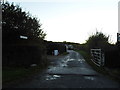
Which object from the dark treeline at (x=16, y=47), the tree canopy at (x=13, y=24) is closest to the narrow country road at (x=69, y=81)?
the dark treeline at (x=16, y=47)

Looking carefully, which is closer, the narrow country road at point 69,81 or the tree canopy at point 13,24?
the narrow country road at point 69,81

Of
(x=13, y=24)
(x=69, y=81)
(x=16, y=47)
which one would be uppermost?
(x=13, y=24)

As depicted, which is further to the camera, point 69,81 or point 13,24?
point 13,24

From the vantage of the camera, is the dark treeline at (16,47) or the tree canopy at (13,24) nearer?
the dark treeline at (16,47)

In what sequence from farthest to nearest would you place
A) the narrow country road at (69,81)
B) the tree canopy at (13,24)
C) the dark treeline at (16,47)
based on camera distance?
the tree canopy at (13,24), the dark treeline at (16,47), the narrow country road at (69,81)

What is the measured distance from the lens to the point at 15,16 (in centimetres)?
1762

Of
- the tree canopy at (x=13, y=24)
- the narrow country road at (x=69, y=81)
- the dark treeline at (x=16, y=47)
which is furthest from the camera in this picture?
the tree canopy at (x=13, y=24)

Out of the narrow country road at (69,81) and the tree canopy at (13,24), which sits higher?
the tree canopy at (13,24)

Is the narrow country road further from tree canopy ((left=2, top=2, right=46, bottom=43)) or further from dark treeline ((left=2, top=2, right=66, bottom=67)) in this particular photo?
tree canopy ((left=2, top=2, right=46, bottom=43))

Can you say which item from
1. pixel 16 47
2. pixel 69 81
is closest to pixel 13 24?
pixel 16 47

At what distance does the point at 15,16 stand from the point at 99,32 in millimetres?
17161

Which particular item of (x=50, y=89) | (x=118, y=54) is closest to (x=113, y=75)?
(x=118, y=54)

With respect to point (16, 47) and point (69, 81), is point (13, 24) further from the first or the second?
point (69, 81)

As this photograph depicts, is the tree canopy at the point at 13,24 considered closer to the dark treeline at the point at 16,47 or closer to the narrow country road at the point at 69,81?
the dark treeline at the point at 16,47
